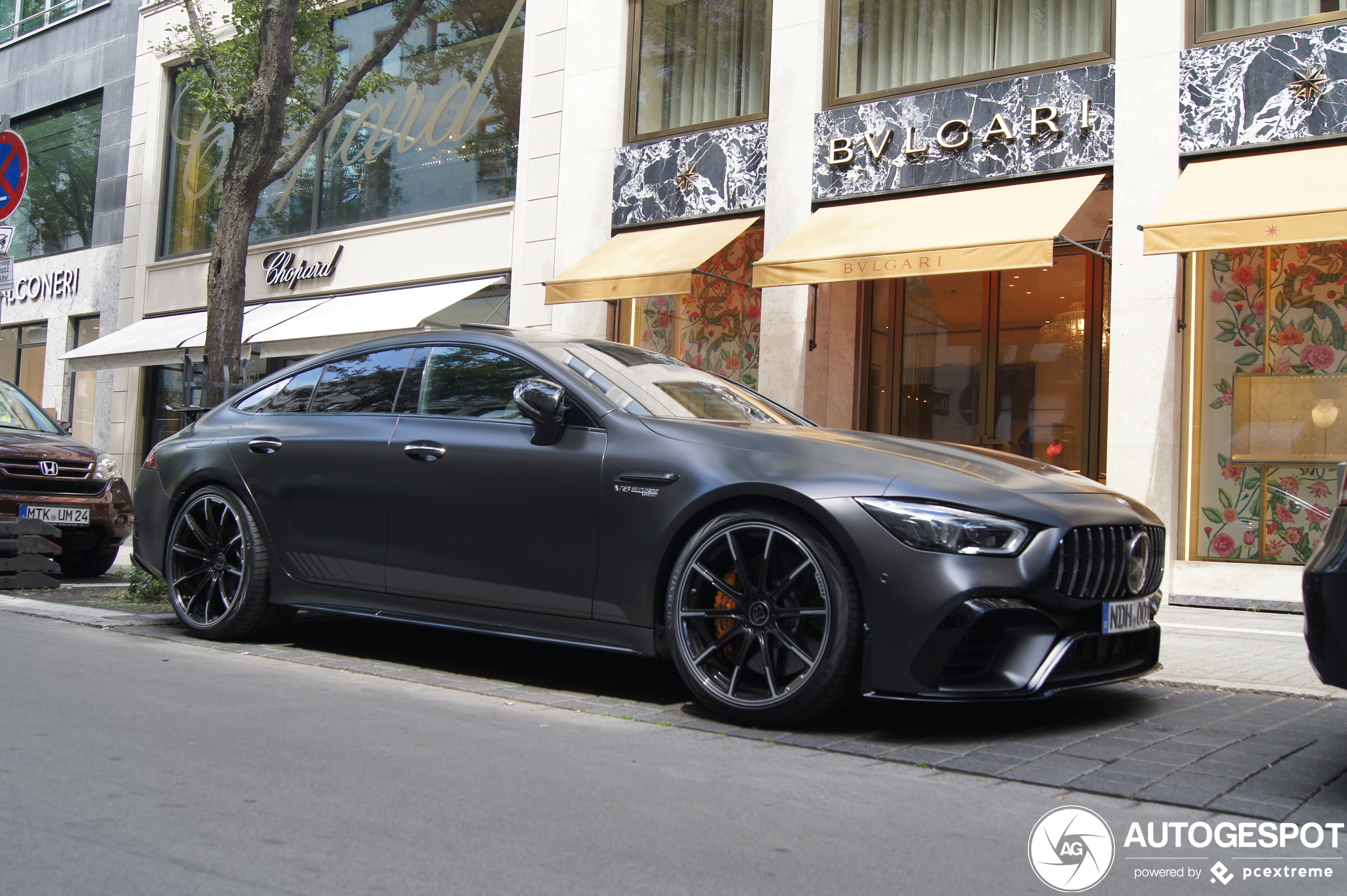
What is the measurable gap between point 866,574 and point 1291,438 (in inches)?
278

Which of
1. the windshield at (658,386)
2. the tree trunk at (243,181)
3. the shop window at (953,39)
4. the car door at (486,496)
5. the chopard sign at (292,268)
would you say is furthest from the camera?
the chopard sign at (292,268)

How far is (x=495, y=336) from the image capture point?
18.0 ft

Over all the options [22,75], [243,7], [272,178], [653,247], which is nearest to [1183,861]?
[272,178]

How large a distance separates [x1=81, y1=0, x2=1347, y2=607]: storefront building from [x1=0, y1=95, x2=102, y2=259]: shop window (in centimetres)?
612

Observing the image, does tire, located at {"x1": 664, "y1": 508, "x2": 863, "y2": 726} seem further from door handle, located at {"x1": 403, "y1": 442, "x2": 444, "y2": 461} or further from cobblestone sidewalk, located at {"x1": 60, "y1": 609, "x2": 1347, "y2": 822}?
door handle, located at {"x1": 403, "y1": 442, "x2": 444, "y2": 461}

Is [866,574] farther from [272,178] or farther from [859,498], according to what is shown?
[272,178]

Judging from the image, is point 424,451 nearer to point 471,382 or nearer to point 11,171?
point 471,382

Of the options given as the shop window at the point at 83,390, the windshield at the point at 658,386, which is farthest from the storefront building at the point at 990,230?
the shop window at the point at 83,390

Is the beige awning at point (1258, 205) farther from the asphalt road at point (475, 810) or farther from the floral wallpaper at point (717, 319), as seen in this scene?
the asphalt road at point (475, 810)

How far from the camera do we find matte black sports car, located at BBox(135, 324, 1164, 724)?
13.0 ft

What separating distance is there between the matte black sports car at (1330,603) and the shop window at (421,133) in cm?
1246

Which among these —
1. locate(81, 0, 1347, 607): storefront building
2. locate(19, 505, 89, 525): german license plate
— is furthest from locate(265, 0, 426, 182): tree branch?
locate(19, 505, 89, 525): german license plate

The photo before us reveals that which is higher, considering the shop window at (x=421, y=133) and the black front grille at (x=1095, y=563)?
the shop window at (x=421, y=133)

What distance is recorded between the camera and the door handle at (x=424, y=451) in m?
5.24
